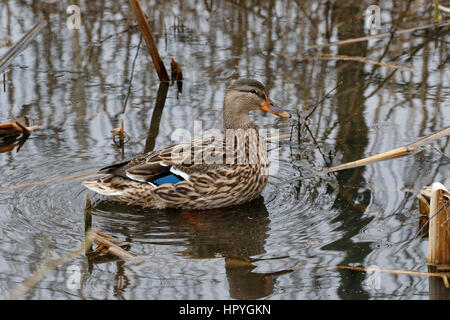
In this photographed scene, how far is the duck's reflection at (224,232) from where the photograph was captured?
4684mm

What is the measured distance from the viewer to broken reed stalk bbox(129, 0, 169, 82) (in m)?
7.91

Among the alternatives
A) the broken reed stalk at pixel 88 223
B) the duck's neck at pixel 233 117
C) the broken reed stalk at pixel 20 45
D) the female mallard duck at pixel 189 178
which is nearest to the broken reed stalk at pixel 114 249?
the broken reed stalk at pixel 88 223

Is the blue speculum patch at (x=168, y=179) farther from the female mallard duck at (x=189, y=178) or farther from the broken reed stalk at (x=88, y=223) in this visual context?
the broken reed stalk at (x=88, y=223)

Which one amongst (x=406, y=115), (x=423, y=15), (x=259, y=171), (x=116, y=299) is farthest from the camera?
(x=423, y=15)

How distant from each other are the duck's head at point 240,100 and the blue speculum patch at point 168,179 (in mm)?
709

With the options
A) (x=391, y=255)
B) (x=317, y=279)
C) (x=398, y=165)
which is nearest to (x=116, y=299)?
(x=317, y=279)

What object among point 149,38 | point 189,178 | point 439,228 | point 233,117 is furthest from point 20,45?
point 439,228

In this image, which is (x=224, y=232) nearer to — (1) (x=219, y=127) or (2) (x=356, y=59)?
(1) (x=219, y=127)

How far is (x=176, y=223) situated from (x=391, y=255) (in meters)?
1.62

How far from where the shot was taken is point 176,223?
5660mm

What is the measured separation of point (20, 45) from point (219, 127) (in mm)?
3039

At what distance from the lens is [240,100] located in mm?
6379

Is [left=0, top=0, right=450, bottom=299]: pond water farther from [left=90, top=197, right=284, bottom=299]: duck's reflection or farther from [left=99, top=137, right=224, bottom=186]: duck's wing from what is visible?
[left=99, top=137, right=224, bottom=186]: duck's wing

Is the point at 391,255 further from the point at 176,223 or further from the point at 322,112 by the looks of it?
the point at 322,112
